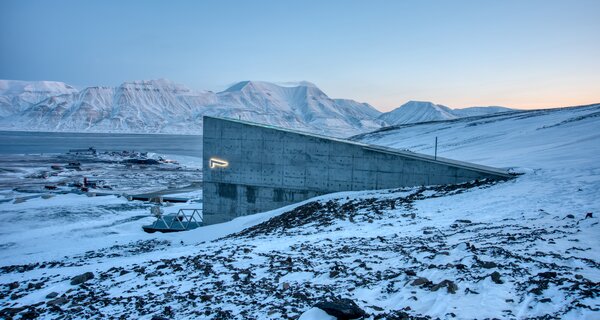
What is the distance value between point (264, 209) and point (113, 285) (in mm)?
10741

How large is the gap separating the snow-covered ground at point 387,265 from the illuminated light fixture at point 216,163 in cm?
525

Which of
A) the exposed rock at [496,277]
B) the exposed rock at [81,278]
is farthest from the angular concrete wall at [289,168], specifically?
the exposed rock at [81,278]

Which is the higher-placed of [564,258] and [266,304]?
[564,258]

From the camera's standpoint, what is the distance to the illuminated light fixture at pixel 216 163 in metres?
18.9

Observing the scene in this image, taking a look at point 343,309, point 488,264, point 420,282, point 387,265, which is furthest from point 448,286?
point 343,309

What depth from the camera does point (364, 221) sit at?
1123 centimetres

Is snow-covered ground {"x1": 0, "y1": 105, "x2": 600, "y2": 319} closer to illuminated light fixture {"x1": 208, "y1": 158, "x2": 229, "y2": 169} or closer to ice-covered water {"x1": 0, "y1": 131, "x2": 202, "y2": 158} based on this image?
illuminated light fixture {"x1": 208, "y1": 158, "x2": 229, "y2": 169}

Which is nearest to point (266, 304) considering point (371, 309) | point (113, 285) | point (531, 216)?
point (371, 309)

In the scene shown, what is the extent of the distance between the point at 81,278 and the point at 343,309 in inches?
281

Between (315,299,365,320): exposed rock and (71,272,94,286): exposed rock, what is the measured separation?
6.70 meters

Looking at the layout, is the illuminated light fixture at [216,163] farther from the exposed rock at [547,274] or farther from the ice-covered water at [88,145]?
the ice-covered water at [88,145]

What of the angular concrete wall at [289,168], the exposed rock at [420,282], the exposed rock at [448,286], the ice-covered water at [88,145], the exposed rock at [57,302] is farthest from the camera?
the ice-covered water at [88,145]

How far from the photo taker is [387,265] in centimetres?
662

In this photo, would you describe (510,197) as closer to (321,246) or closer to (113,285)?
(321,246)
